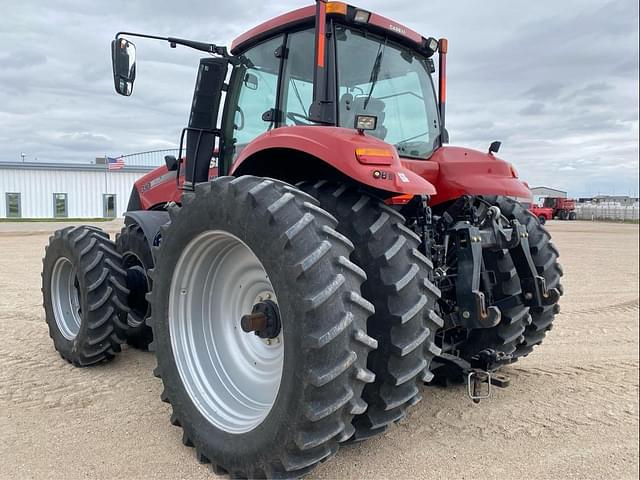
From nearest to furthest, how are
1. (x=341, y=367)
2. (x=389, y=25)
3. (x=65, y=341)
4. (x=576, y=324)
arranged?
1. (x=341, y=367)
2. (x=389, y=25)
3. (x=65, y=341)
4. (x=576, y=324)

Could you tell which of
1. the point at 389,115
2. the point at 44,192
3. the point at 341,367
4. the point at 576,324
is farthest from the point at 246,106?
the point at 44,192

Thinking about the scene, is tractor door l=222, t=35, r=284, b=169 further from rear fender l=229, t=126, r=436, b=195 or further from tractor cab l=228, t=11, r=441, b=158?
rear fender l=229, t=126, r=436, b=195

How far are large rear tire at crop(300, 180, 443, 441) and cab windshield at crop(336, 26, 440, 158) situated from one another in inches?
35.2

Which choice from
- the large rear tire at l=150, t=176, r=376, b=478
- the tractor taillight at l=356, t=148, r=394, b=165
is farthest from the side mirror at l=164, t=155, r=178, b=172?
the tractor taillight at l=356, t=148, r=394, b=165

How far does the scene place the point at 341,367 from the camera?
6.75 feet

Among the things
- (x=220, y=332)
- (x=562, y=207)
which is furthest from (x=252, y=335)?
(x=562, y=207)

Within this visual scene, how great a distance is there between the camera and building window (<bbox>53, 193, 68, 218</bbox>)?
3269cm

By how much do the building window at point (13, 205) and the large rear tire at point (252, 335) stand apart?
112 ft

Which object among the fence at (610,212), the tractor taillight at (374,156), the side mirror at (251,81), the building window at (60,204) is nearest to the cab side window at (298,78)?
the side mirror at (251,81)

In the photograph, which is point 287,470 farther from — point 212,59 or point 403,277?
point 212,59

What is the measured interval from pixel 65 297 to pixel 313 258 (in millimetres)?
3206

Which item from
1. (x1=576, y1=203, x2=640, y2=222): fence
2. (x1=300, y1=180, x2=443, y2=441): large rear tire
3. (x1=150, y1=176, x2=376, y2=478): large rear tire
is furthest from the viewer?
(x1=576, y1=203, x2=640, y2=222): fence

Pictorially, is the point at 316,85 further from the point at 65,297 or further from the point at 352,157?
the point at 65,297

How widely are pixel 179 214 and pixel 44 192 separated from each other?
112 feet
